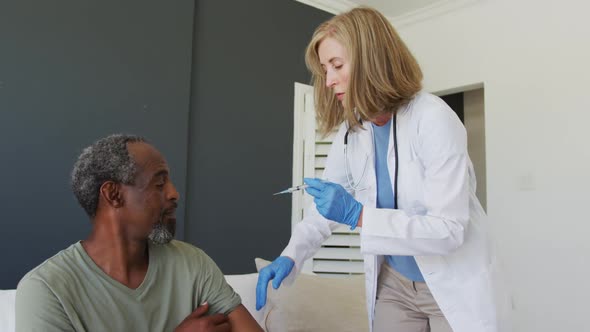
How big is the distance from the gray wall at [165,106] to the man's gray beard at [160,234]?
53.2 inches

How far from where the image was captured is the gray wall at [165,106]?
2.26m

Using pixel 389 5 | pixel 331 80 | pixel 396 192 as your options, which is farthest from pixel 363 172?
pixel 389 5

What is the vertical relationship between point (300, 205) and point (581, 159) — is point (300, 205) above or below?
below

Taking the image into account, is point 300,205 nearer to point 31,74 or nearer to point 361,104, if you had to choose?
point 31,74

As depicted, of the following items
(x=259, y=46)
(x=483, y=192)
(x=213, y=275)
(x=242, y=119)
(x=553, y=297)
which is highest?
(x=259, y=46)

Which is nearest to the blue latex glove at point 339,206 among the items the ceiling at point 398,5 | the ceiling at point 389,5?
the ceiling at point 389,5

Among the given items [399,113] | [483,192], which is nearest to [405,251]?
[399,113]

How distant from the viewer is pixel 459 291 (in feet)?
3.71

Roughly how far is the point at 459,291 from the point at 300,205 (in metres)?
2.24

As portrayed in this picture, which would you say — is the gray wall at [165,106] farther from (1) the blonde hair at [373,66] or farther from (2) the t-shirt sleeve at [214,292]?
(1) the blonde hair at [373,66]

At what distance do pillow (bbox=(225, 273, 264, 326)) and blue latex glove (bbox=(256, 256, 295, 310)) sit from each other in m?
0.26

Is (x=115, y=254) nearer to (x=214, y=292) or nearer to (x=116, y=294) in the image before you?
(x=116, y=294)

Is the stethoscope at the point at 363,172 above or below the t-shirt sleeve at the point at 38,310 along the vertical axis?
above

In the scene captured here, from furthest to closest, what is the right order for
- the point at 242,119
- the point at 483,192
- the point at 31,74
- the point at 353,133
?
the point at 483,192 → the point at 242,119 → the point at 31,74 → the point at 353,133
